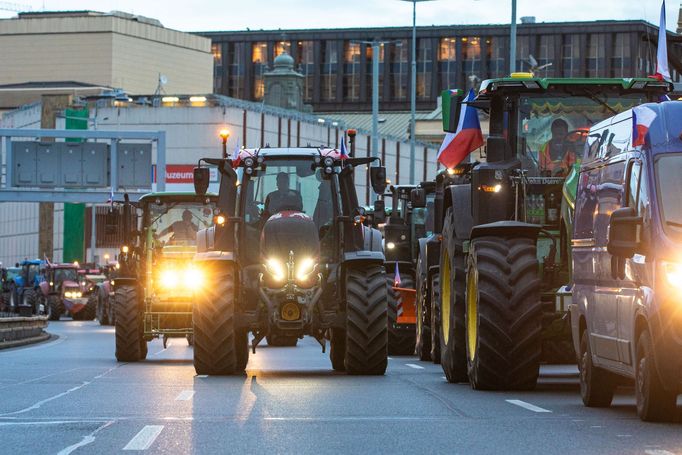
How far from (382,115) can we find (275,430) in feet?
438

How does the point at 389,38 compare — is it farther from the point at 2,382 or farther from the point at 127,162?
the point at 2,382

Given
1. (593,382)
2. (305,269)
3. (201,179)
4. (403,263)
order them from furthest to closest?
1. (403,263)
2. (201,179)
3. (305,269)
4. (593,382)

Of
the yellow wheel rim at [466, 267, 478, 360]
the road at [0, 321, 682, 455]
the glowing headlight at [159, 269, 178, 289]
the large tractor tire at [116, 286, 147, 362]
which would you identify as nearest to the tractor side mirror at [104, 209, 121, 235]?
the glowing headlight at [159, 269, 178, 289]

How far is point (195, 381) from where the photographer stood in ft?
71.6

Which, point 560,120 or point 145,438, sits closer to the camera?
point 145,438

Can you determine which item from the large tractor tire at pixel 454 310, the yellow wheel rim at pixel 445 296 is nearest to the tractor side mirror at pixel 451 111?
the large tractor tire at pixel 454 310

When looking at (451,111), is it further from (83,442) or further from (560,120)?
(83,442)

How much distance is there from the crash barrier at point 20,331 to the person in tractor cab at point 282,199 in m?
16.4

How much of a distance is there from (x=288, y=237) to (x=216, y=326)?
1.54m

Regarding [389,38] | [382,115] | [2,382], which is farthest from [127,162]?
[389,38]

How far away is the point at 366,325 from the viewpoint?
23.2m

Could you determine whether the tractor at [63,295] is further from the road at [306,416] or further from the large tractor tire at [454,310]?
the large tractor tire at [454,310]

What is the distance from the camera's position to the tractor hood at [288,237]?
23.5m

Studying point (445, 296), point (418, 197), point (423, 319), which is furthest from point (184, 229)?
point (445, 296)
